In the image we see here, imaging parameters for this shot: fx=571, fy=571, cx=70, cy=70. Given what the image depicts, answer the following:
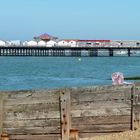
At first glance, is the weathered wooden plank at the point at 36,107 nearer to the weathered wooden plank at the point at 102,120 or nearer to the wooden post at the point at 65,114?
the wooden post at the point at 65,114

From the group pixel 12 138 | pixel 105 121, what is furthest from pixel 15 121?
Answer: pixel 105 121

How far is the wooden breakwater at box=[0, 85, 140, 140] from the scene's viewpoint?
997cm

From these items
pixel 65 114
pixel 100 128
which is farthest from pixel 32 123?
pixel 100 128

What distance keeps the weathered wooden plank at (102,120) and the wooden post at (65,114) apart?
147 millimetres

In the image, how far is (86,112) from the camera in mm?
10148

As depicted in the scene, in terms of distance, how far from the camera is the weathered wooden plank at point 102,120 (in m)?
10.2

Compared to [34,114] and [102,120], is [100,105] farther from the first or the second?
[34,114]

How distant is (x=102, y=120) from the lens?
10273 millimetres

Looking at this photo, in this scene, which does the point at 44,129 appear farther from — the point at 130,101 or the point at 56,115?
the point at 130,101

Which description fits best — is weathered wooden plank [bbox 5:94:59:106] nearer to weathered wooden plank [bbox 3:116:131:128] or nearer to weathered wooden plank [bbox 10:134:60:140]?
weathered wooden plank [bbox 3:116:131:128]

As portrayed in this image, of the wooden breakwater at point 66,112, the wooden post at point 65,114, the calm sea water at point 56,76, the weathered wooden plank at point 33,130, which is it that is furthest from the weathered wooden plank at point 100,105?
the calm sea water at point 56,76

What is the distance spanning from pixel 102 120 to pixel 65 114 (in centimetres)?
73

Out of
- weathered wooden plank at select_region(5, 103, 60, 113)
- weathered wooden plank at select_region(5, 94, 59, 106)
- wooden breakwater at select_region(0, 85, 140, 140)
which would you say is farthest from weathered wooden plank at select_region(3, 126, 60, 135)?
weathered wooden plank at select_region(5, 94, 59, 106)

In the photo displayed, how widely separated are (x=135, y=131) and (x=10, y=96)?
2.34 metres
